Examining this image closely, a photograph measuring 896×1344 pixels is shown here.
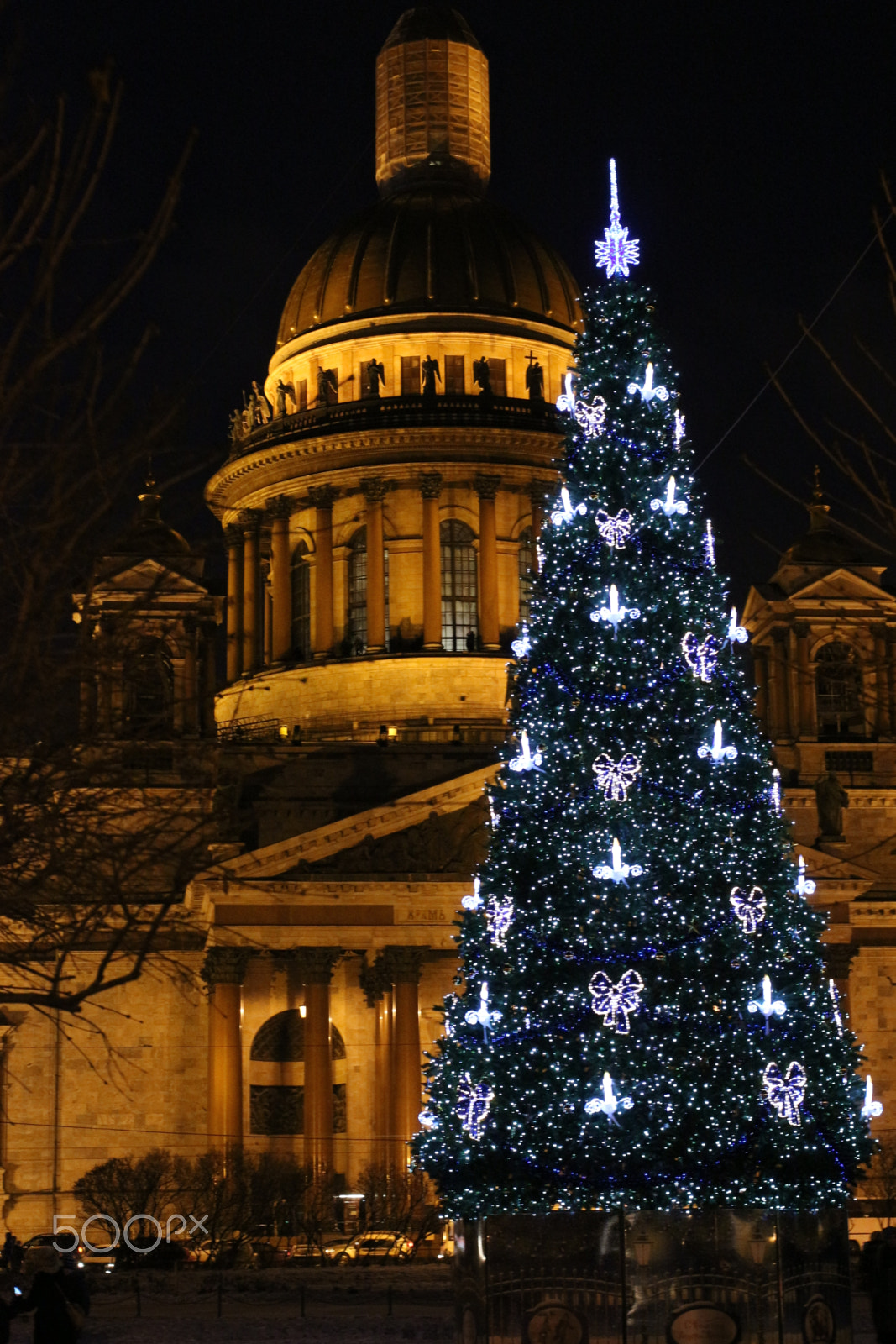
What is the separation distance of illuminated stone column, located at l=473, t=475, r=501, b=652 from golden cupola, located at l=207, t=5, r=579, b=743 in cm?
7

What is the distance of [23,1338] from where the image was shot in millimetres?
31797

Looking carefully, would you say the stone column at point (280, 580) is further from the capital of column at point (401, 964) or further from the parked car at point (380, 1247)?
the parked car at point (380, 1247)

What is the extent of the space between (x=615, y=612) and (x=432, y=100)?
5565 cm

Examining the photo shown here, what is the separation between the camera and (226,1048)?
62.1 meters

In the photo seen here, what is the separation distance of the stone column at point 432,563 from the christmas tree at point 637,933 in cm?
4429

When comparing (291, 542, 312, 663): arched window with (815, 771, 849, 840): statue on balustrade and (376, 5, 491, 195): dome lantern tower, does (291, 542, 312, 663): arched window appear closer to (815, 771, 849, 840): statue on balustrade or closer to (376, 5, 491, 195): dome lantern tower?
(376, 5, 491, 195): dome lantern tower

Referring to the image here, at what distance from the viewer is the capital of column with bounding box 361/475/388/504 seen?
7819 centimetres

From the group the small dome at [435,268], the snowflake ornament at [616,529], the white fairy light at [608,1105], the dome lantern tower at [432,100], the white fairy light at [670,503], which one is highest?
the dome lantern tower at [432,100]

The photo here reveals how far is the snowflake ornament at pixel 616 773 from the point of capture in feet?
102

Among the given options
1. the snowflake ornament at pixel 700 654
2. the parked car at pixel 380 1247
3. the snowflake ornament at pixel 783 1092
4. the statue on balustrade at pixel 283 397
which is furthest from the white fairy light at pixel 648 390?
the statue on balustrade at pixel 283 397

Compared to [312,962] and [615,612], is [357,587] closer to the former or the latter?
[312,962]

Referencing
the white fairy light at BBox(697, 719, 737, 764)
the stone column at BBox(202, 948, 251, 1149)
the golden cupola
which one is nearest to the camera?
the white fairy light at BBox(697, 719, 737, 764)

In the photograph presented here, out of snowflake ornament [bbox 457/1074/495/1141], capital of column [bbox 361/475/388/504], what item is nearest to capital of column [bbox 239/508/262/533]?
capital of column [bbox 361/475/388/504]

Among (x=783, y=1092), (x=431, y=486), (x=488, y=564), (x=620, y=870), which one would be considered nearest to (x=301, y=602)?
(x=431, y=486)
